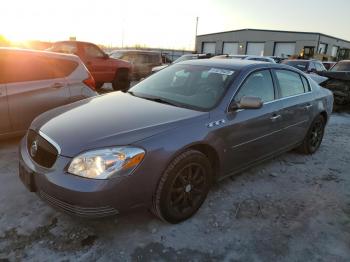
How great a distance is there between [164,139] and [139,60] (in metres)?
12.1

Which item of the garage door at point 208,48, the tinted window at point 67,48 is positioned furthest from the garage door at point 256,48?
the tinted window at point 67,48

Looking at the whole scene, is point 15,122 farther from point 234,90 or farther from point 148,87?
point 234,90

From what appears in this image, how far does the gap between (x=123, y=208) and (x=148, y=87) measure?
6.20ft

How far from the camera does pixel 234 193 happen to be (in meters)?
3.90

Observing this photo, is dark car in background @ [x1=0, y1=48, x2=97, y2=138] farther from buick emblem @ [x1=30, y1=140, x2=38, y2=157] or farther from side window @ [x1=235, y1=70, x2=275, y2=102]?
side window @ [x1=235, y1=70, x2=275, y2=102]

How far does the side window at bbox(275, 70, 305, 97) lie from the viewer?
446 centimetres

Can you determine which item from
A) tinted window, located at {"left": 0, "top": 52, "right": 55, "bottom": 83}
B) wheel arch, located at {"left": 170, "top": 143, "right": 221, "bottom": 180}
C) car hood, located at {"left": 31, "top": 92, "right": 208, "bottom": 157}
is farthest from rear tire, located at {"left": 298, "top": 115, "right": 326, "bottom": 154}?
tinted window, located at {"left": 0, "top": 52, "right": 55, "bottom": 83}

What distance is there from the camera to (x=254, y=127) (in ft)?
12.5

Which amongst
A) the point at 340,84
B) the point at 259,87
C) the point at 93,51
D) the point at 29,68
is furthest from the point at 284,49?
the point at 29,68

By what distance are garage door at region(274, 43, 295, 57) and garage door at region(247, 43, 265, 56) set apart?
86.6 inches

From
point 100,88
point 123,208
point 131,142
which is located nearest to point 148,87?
point 131,142

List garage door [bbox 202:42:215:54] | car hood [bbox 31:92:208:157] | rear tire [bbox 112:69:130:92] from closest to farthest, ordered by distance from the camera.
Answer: car hood [bbox 31:92:208:157]
rear tire [bbox 112:69:130:92]
garage door [bbox 202:42:215:54]

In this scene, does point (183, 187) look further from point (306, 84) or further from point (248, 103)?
point (306, 84)

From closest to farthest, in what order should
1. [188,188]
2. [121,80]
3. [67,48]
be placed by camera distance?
[188,188] < [67,48] < [121,80]
